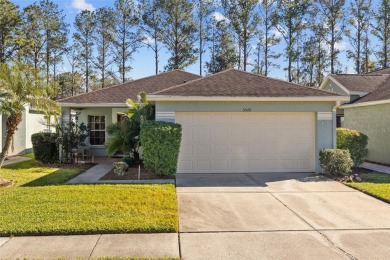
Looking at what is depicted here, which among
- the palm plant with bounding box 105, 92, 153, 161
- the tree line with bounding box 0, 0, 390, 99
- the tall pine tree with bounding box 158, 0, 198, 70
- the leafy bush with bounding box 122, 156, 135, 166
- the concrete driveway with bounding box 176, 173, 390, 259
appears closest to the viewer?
the concrete driveway with bounding box 176, 173, 390, 259

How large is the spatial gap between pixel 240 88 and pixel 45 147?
8.91 m

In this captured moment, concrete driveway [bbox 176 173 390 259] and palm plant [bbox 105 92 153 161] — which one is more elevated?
palm plant [bbox 105 92 153 161]

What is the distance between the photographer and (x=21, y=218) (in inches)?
242

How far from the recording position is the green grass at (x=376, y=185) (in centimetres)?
824

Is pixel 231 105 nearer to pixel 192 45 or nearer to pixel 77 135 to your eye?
pixel 77 135

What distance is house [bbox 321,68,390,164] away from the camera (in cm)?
1448

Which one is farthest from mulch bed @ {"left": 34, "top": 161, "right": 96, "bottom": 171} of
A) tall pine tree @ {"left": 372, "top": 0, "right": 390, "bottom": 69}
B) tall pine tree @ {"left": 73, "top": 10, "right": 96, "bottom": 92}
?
tall pine tree @ {"left": 372, "top": 0, "right": 390, "bottom": 69}

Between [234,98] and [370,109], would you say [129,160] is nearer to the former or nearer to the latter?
[234,98]

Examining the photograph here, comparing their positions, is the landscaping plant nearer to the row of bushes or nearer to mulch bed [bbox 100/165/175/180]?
mulch bed [bbox 100/165/175/180]

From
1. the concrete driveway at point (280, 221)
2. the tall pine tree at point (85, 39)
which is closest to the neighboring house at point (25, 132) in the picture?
the concrete driveway at point (280, 221)

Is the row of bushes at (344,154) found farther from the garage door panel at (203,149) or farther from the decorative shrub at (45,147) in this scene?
the decorative shrub at (45,147)

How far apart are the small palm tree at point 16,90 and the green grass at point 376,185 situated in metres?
10.1

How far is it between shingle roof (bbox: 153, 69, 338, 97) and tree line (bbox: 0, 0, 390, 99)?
20180mm

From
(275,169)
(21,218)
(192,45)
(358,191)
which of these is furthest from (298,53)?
(21,218)
